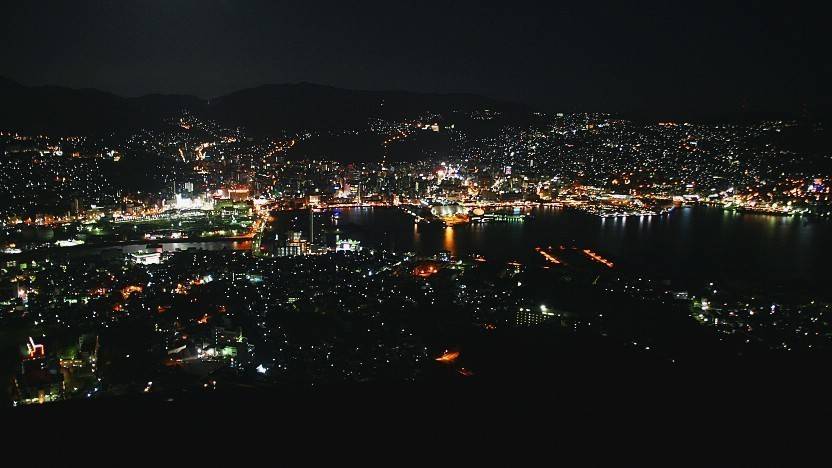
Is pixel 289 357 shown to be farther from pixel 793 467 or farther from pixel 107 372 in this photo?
pixel 793 467

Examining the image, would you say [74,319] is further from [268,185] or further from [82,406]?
[268,185]

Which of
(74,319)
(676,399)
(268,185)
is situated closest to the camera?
(676,399)

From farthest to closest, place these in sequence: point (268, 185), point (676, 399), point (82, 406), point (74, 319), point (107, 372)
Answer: point (268, 185) < point (74, 319) < point (107, 372) < point (676, 399) < point (82, 406)

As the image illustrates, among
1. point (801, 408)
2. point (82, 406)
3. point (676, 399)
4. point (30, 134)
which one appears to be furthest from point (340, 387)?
point (30, 134)

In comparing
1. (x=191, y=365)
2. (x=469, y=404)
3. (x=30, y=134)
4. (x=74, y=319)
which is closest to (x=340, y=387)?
(x=469, y=404)

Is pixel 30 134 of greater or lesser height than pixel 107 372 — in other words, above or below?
above

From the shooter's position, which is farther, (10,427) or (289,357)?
(289,357)

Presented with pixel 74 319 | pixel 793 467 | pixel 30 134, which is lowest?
pixel 74 319
